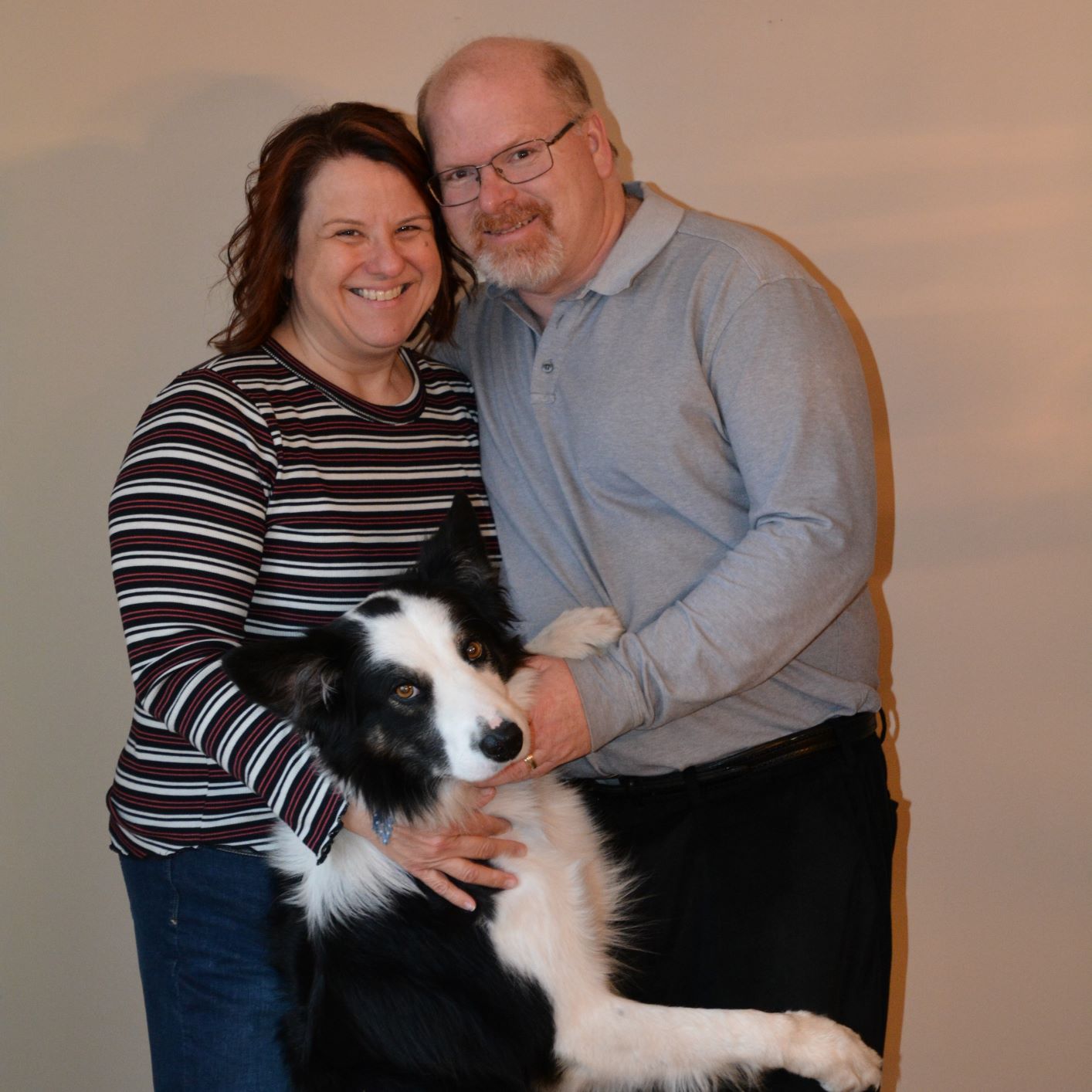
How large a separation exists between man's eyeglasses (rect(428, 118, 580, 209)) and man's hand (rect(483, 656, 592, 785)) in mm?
979

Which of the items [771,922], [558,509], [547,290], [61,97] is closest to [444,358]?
[547,290]

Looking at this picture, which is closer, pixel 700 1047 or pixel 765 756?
pixel 700 1047

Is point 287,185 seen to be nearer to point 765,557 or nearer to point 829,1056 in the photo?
point 765,557

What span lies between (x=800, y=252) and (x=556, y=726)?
1.55 metres

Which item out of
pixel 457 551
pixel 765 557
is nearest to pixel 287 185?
pixel 457 551

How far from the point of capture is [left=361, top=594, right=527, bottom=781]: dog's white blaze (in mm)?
1752

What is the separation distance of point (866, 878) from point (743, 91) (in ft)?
6.22

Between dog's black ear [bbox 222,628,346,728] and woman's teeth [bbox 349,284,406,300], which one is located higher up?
woman's teeth [bbox 349,284,406,300]

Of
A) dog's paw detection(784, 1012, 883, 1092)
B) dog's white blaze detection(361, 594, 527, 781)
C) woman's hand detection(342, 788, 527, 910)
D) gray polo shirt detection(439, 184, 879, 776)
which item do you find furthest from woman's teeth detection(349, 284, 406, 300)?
dog's paw detection(784, 1012, 883, 1092)

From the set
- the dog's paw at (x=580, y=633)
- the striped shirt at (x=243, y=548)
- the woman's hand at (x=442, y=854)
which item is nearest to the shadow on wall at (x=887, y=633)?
the dog's paw at (x=580, y=633)

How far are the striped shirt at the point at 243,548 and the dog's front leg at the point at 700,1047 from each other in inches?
21.1

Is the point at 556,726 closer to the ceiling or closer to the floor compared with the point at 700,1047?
closer to the ceiling

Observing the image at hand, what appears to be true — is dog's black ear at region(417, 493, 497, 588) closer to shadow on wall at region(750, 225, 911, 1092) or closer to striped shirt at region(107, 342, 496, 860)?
striped shirt at region(107, 342, 496, 860)

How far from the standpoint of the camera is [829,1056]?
5.90 feet
